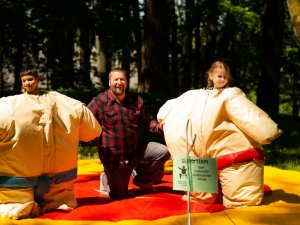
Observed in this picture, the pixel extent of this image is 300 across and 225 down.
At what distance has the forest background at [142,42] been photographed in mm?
10438

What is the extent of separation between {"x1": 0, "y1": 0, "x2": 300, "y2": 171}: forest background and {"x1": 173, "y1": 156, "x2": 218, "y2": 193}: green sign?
2.67 m

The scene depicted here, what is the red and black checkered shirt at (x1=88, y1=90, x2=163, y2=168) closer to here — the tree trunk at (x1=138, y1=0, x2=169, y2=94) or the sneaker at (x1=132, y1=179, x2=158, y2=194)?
the sneaker at (x1=132, y1=179, x2=158, y2=194)

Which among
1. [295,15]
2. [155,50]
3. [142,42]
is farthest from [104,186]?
[142,42]

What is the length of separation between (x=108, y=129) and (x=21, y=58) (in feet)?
32.9

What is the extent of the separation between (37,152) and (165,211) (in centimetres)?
114

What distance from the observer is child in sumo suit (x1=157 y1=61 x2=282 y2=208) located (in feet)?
13.3

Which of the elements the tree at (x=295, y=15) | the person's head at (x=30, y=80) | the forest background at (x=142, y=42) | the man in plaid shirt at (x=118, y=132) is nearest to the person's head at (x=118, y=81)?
the man in plaid shirt at (x=118, y=132)

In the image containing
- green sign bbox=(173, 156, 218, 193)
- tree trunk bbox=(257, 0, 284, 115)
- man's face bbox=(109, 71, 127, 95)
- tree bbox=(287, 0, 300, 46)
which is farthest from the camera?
tree trunk bbox=(257, 0, 284, 115)

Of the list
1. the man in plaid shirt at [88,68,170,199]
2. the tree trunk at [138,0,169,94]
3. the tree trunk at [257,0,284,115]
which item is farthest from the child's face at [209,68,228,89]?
the tree trunk at [257,0,284,115]

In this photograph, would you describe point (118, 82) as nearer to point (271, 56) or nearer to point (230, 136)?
point (230, 136)

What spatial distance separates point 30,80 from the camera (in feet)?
13.3

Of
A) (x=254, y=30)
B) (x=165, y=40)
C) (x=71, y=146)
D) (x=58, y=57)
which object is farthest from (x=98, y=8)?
(x=71, y=146)

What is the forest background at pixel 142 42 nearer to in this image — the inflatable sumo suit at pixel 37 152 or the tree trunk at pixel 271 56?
the tree trunk at pixel 271 56

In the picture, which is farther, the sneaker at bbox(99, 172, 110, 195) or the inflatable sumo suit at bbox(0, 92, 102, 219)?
the sneaker at bbox(99, 172, 110, 195)
